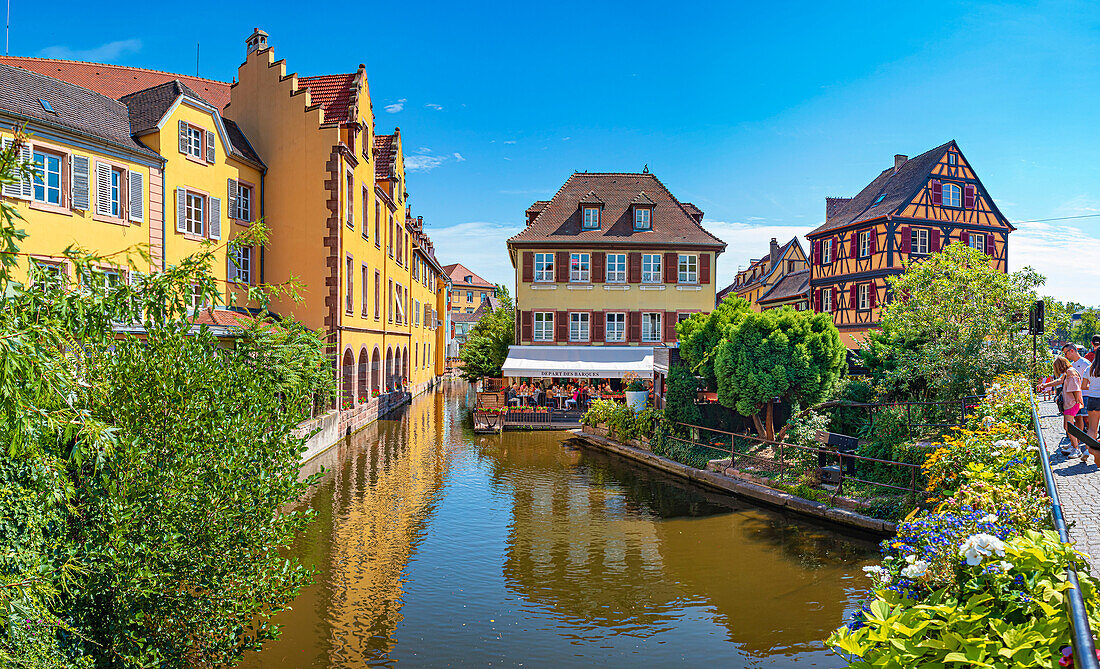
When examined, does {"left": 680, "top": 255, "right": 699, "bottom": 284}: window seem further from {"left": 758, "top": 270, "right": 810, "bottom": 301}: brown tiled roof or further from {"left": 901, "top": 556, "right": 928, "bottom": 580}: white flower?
{"left": 901, "top": 556, "right": 928, "bottom": 580}: white flower

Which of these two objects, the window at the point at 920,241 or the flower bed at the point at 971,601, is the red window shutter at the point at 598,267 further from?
the flower bed at the point at 971,601

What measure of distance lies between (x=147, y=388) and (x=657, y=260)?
92.3 feet

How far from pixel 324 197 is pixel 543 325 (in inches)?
458

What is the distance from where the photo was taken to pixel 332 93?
27.8 m

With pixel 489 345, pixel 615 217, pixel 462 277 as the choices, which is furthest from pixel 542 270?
pixel 462 277

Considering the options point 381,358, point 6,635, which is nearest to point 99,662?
point 6,635

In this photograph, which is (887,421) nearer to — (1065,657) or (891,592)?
(891,592)

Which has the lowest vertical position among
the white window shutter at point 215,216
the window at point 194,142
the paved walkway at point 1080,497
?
the paved walkway at point 1080,497

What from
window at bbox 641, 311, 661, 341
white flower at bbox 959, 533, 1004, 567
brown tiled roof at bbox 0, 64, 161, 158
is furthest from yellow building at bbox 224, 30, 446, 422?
white flower at bbox 959, 533, 1004, 567

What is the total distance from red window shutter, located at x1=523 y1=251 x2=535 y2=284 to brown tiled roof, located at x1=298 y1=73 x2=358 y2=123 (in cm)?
989

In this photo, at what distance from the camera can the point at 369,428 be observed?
26.4 m

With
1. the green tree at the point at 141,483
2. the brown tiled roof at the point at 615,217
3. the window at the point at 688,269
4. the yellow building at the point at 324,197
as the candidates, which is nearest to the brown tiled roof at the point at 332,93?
the yellow building at the point at 324,197

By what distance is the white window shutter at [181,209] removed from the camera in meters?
22.1

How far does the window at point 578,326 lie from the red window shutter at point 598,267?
1720mm
